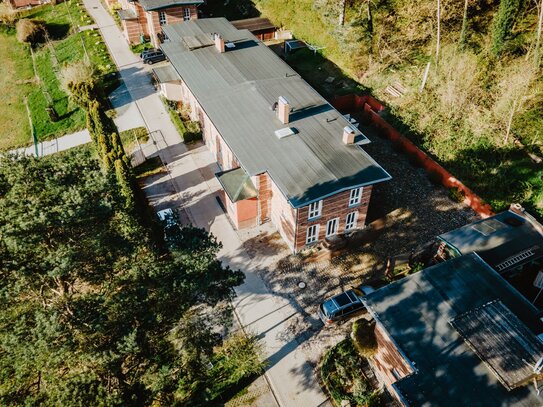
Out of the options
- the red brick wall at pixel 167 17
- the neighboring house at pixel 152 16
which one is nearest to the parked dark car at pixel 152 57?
the neighboring house at pixel 152 16

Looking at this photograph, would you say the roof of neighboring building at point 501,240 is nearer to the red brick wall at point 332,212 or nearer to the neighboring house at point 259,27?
the red brick wall at point 332,212

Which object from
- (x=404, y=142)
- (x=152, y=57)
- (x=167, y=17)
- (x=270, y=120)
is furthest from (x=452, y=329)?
(x=167, y=17)

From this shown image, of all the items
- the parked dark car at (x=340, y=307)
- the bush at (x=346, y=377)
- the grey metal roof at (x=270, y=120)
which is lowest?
the bush at (x=346, y=377)

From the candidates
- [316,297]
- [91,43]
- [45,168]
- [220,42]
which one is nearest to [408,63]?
[220,42]

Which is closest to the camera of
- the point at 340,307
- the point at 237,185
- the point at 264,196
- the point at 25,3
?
the point at 340,307

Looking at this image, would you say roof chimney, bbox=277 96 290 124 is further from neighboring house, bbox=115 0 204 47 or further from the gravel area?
neighboring house, bbox=115 0 204 47

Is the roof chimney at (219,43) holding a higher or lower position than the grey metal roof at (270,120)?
higher

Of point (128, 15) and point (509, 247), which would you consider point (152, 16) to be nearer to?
point (128, 15)

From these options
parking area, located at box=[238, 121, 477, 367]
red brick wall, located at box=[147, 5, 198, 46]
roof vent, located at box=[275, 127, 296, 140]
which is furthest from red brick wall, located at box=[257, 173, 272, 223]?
red brick wall, located at box=[147, 5, 198, 46]
